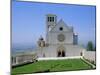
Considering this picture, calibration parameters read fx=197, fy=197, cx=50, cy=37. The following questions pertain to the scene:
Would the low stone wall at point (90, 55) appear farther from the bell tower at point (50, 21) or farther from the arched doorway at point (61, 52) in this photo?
the bell tower at point (50, 21)

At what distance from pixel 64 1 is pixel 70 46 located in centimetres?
50

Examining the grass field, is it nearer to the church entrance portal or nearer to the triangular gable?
the church entrance portal

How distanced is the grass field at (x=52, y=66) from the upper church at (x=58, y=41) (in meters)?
0.08

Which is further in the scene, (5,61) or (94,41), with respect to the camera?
(94,41)

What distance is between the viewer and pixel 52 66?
6.96 feet

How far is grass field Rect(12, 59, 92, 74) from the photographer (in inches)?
79.4

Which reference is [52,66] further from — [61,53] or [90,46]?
[90,46]

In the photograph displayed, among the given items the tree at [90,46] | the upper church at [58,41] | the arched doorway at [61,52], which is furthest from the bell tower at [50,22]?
the tree at [90,46]

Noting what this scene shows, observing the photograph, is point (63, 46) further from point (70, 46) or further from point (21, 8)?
point (21, 8)

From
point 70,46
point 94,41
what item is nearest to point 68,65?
point 70,46

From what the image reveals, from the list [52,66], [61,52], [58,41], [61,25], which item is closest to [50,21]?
[61,25]

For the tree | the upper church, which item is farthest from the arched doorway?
the tree

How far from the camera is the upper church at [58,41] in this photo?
2.10 metres

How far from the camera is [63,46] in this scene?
2.16 metres
